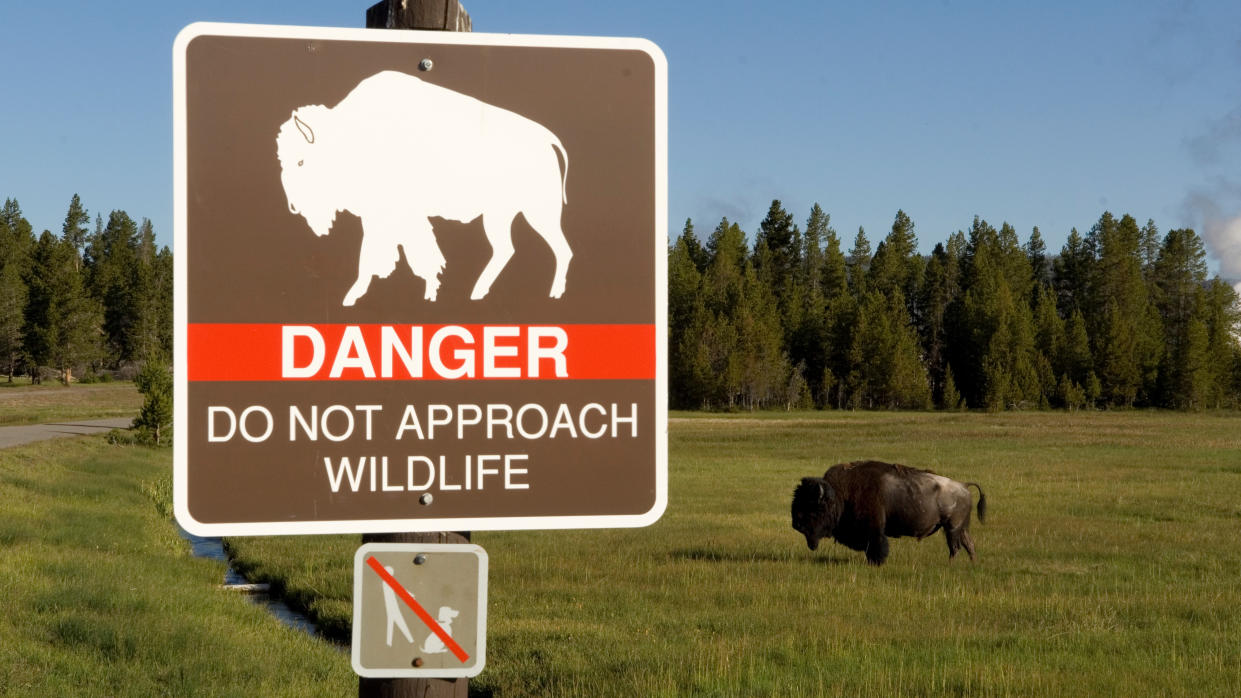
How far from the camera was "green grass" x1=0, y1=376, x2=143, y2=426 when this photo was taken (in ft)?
199

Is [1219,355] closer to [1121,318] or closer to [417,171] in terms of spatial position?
[1121,318]

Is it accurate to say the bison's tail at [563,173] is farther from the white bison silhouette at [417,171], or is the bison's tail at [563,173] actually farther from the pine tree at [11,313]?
the pine tree at [11,313]

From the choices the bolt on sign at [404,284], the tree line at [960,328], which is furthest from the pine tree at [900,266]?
the bolt on sign at [404,284]

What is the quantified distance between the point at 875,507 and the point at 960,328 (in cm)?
11205

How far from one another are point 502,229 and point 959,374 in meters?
129

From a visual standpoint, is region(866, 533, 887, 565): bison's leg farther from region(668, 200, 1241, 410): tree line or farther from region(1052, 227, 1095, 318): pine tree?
region(1052, 227, 1095, 318): pine tree

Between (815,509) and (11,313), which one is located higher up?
(11,313)

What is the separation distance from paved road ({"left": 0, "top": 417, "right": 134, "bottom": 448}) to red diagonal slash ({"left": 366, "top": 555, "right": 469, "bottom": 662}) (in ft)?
123

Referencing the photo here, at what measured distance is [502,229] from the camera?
2795 mm

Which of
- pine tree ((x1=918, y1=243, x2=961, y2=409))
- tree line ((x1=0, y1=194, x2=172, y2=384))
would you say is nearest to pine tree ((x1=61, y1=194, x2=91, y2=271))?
tree line ((x1=0, y1=194, x2=172, y2=384))

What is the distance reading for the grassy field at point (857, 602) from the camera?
11891mm

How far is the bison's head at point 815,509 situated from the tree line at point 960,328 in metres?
92.6

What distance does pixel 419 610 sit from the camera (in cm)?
287

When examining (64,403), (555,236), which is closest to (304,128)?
(555,236)
